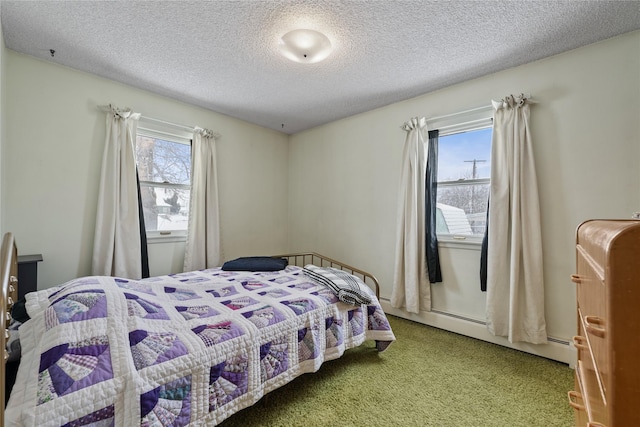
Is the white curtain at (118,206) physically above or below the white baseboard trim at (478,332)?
above

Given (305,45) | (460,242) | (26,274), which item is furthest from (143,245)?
(460,242)

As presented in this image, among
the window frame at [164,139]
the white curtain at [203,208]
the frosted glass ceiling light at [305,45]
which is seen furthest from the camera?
the white curtain at [203,208]

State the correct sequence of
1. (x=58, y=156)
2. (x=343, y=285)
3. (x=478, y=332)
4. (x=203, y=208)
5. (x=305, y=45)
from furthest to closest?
(x=203, y=208) < (x=478, y=332) < (x=58, y=156) < (x=343, y=285) < (x=305, y=45)

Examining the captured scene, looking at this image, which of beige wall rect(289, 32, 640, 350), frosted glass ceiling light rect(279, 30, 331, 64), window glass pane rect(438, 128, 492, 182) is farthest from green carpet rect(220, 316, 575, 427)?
frosted glass ceiling light rect(279, 30, 331, 64)

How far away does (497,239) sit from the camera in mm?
A: 2361

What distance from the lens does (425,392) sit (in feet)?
5.86

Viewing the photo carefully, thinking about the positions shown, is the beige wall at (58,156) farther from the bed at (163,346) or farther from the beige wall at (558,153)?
the beige wall at (558,153)

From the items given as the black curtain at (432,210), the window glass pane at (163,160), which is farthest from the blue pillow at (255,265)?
the black curtain at (432,210)

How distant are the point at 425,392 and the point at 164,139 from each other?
3.37 meters

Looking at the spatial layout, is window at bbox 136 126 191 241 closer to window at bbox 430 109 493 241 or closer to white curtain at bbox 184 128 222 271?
white curtain at bbox 184 128 222 271

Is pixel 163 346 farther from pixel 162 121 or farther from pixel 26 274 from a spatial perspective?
pixel 162 121

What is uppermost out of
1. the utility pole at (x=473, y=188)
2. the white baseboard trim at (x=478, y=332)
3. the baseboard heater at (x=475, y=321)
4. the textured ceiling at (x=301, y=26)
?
the textured ceiling at (x=301, y=26)

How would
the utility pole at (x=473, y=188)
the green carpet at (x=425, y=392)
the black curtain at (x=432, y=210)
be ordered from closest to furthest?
the green carpet at (x=425, y=392)
the utility pole at (x=473, y=188)
the black curtain at (x=432, y=210)

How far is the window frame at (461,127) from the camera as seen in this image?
2598 mm
